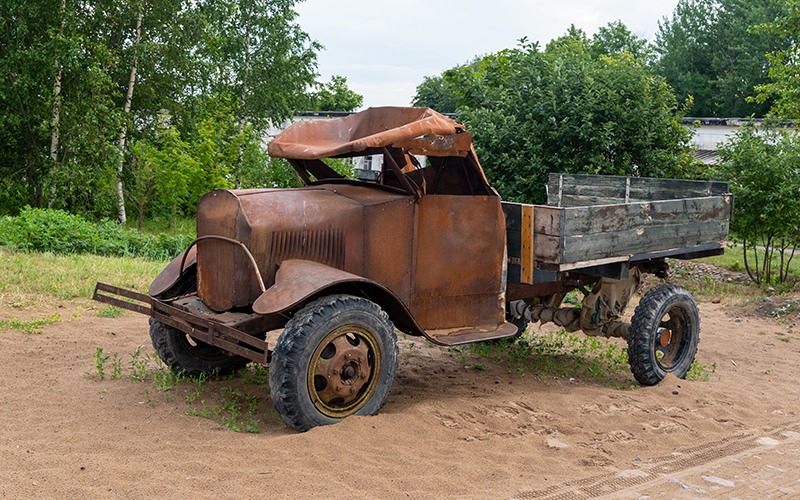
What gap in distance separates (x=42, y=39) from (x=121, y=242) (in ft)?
25.3

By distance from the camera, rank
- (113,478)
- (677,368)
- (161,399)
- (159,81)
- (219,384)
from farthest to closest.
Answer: (159,81)
(677,368)
(219,384)
(161,399)
(113,478)

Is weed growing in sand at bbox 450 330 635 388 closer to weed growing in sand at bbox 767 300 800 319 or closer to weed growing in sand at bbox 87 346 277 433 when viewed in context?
weed growing in sand at bbox 87 346 277 433

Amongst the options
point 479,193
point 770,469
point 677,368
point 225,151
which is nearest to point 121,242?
point 225,151

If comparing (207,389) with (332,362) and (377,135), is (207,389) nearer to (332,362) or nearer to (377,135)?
(332,362)

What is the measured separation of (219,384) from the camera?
5.41 meters

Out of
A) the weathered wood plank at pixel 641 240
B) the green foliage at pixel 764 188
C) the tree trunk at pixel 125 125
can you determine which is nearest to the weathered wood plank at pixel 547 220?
the weathered wood plank at pixel 641 240

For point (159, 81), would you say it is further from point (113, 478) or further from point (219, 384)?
point (113, 478)

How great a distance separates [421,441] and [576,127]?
7.54m

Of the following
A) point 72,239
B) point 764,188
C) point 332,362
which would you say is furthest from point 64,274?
point 764,188

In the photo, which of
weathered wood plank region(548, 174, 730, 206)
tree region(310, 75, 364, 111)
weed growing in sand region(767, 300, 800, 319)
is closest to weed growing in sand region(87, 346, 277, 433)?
weathered wood plank region(548, 174, 730, 206)

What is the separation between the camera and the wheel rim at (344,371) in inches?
171

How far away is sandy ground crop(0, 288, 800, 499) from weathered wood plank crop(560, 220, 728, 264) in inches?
46.1

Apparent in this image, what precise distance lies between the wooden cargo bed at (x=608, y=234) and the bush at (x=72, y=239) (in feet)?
27.1

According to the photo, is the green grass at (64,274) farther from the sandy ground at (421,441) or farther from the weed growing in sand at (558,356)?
the weed growing in sand at (558,356)
